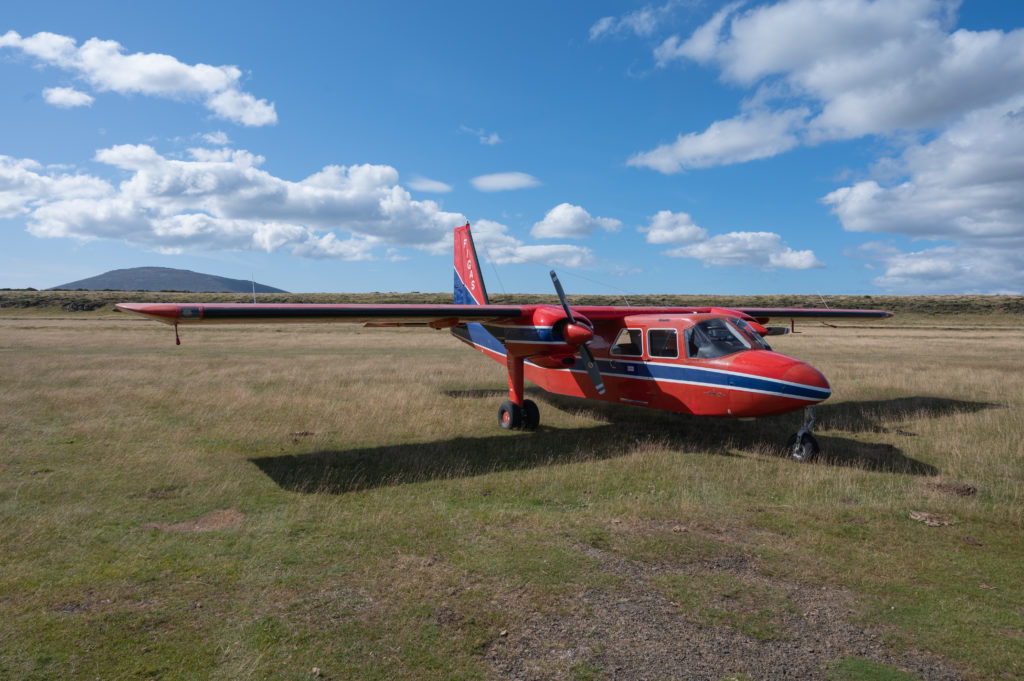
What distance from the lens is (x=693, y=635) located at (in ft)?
16.9

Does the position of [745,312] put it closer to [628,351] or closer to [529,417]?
[628,351]

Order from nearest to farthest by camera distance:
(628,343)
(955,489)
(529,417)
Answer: (955,489) < (628,343) < (529,417)

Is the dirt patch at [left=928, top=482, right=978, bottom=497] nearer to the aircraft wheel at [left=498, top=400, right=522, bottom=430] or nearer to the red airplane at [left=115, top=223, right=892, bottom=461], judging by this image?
the red airplane at [left=115, top=223, right=892, bottom=461]

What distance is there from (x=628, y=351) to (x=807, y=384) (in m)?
4.02

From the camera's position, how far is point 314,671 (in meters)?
4.57

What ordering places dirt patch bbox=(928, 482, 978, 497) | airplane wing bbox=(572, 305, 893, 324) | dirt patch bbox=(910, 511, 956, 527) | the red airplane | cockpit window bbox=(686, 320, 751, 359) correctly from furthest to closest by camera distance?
airplane wing bbox=(572, 305, 893, 324) < cockpit window bbox=(686, 320, 751, 359) < the red airplane < dirt patch bbox=(928, 482, 978, 497) < dirt patch bbox=(910, 511, 956, 527)

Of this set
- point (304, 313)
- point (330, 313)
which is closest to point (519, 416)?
point (330, 313)

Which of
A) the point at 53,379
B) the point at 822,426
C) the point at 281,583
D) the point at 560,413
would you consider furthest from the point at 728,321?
the point at 53,379

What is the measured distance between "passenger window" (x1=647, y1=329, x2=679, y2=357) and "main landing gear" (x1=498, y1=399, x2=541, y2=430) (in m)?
3.19

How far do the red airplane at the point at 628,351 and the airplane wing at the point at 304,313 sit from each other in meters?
0.02

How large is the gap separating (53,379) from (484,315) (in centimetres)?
1724

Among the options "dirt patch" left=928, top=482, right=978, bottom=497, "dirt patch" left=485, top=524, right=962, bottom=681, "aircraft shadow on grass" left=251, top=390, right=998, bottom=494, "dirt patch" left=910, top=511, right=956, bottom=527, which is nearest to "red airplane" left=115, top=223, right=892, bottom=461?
"aircraft shadow on grass" left=251, top=390, right=998, bottom=494

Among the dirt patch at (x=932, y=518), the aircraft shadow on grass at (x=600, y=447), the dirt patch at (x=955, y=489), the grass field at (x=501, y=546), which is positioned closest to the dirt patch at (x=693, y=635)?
the grass field at (x=501, y=546)

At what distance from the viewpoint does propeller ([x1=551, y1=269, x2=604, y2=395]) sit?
12.3m
